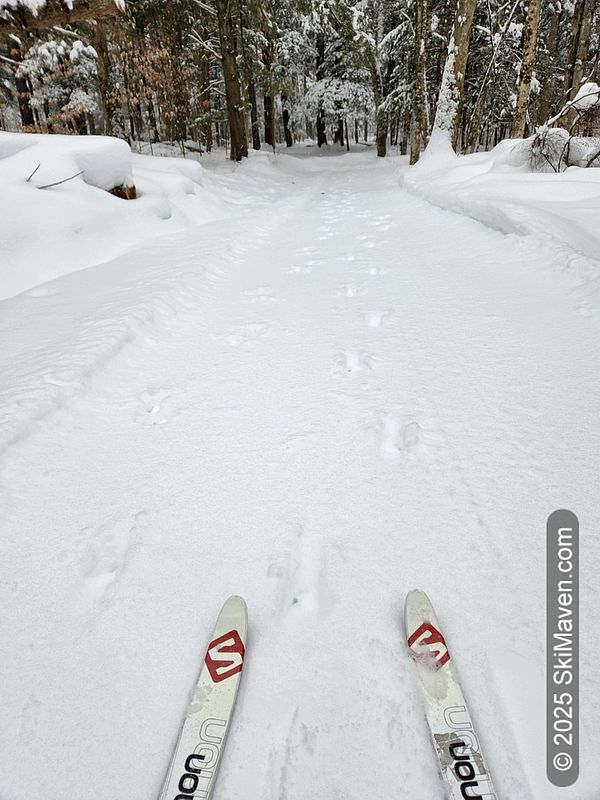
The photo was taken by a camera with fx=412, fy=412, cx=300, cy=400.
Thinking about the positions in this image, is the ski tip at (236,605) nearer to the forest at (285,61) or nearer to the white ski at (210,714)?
the white ski at (210,714)

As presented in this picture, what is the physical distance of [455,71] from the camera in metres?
9.79

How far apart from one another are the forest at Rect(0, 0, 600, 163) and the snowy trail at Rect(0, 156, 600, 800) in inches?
211

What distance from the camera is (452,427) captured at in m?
1.96

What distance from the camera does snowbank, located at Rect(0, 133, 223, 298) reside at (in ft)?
13.6

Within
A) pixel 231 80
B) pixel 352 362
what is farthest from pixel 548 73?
pixel 352 362

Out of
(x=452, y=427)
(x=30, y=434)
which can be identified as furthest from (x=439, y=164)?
(x=30, y=434)

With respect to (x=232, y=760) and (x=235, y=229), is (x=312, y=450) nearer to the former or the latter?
(x=232, y=760)

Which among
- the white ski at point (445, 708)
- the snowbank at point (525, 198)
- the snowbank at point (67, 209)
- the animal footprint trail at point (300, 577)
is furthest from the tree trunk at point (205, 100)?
the white ski at point (445, 708)

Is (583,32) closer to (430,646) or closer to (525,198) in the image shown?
(525,198)

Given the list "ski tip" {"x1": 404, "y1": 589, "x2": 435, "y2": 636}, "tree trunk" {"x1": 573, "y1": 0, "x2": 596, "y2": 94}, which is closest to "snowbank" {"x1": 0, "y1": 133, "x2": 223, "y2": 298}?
"ski tip" {"x1": 404, "y1": 589, "x2": 435, "y2": 636}

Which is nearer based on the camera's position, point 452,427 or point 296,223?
point 452,427

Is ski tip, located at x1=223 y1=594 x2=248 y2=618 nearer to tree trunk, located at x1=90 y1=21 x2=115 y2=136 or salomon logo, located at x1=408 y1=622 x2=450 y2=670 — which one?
salomon logo, located at x1=408 y1=622 x2=450 y2=670

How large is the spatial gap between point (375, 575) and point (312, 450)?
2.21 feet

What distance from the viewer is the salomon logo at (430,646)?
A: 1.12 metres
